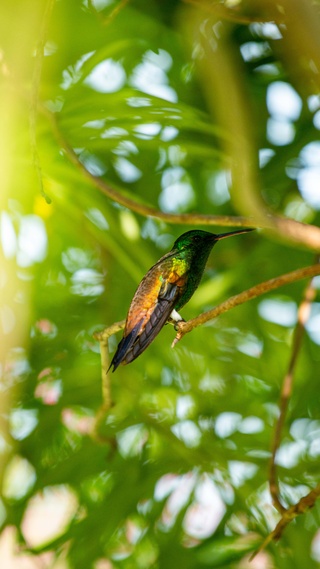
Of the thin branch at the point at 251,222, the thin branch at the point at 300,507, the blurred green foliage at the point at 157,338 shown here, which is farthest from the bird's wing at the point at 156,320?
the blurred green foliage at the point at 157,338

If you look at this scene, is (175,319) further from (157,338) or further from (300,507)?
(157,338)

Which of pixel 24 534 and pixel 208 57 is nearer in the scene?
pixel 208 57

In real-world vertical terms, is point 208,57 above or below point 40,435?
above

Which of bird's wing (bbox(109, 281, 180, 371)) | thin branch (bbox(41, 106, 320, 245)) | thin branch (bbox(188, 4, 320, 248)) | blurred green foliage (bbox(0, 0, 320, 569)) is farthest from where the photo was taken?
blurred green foliage (bbox(0, 0, 320, 569))

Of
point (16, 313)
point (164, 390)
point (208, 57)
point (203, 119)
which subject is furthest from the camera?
point (164, 390)

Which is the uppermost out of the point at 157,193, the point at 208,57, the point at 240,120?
the point at 208,57

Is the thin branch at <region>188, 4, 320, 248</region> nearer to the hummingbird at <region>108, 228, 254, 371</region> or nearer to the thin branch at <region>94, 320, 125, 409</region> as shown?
the hummingbird at <region>108, 228, 254, 371</region>

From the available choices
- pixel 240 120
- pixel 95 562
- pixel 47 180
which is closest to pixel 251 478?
pixel 95 562

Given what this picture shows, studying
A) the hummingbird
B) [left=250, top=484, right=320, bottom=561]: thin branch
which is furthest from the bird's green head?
[left=250, top=484, right=320, bottom=561]: thin branch

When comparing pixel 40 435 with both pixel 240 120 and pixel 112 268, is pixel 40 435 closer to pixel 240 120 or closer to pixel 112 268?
pixel 112 268
